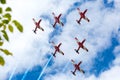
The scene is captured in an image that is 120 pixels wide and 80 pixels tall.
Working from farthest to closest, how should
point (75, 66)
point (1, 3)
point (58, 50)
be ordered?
point (75, 66) → point (58, 50) → point (1, 3)

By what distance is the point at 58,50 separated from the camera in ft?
424

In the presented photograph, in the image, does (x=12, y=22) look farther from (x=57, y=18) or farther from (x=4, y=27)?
(x=57, y=18)

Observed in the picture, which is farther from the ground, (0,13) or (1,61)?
(0,13)

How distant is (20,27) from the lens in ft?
19.8

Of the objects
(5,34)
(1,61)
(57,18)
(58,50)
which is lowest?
(1,61)

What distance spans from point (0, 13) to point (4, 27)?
0.82ft

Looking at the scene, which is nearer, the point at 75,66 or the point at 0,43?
the point at 0,43

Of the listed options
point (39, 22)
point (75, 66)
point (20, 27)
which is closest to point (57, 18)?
point (39, 22)

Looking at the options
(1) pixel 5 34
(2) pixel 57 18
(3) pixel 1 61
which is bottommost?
(3) pixel 1 61

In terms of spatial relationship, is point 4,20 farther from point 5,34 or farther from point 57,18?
point 57,18

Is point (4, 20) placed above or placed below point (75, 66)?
below

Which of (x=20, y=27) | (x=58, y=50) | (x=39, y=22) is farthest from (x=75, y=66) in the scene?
(x=20, y=27)

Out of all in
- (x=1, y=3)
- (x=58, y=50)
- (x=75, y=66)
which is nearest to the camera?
(x=1, y=3)

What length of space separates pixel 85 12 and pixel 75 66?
21.8 metres
